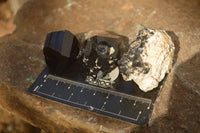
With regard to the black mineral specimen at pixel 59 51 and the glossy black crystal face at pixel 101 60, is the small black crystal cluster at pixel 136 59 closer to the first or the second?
the glossy black crystal face at pixel 101 60

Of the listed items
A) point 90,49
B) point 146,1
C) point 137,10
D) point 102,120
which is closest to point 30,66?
point 90,49

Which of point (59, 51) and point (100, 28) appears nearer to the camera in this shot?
point (59, 51)

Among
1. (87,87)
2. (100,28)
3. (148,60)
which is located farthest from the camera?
(100,28)

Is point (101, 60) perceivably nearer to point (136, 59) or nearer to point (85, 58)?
point (85, 58)

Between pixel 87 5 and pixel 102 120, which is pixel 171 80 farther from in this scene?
pixel 87 5

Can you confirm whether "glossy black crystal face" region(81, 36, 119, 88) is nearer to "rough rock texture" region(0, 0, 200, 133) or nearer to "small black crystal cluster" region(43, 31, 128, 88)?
"small black crystal cluster" region(43, 31, 128, 88)

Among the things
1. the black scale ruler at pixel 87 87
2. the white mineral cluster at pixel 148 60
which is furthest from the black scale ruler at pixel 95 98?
the white mineral cluster at pixel 148 60

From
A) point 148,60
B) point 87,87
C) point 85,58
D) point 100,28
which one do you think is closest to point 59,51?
point 85,58
